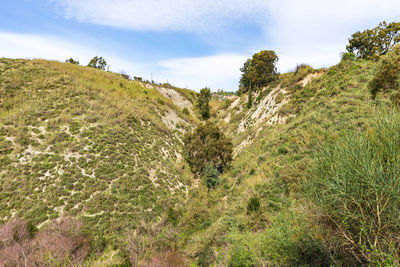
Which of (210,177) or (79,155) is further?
(210,177)

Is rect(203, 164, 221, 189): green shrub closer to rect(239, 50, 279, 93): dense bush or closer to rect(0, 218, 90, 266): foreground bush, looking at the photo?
rect(0, 218, 90, 266): foreground bush

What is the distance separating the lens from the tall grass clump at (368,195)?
393 centimetres

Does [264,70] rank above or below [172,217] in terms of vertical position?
above

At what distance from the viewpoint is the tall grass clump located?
3926 millimetres

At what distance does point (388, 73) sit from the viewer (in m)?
13.5

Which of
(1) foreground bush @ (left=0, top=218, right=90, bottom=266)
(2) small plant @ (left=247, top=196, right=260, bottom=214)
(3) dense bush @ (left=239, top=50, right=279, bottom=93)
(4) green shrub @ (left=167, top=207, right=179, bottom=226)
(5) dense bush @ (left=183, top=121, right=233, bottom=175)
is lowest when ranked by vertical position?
(4) green shrub @ (left=167, top=207, right=179, bottom=226)

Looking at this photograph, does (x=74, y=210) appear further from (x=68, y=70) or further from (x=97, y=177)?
(x=68, y=70)

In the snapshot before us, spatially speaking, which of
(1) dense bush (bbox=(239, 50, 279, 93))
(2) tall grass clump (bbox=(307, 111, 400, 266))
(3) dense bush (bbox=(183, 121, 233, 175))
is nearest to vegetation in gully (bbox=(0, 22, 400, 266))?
(2) tall grass clump (bbox=(307, 111, 400, 266))

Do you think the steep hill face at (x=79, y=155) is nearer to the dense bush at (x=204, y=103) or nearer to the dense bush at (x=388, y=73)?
the dense bush at (x=388, y=73)

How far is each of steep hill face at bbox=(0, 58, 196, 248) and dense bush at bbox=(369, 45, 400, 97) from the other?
20.9 m

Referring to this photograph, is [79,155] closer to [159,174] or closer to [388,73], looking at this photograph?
[159,174]

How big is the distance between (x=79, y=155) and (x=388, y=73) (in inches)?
1102

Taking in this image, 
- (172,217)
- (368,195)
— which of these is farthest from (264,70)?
(368,195)

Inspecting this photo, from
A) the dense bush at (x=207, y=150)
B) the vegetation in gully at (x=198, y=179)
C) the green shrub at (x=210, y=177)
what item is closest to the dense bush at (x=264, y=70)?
the vegetation in gully at (x=198, y=179)
